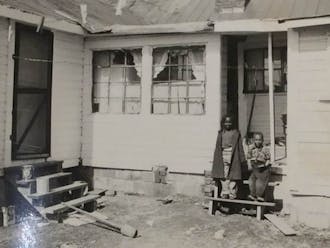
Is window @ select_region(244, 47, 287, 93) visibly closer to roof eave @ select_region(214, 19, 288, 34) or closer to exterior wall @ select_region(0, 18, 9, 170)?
roof eave @ select_region(214, 19, 288, 34)

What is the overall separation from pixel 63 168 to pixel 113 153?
1.25 meters

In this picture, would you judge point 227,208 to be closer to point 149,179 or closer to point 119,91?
point 149,179

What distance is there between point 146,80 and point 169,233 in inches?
164

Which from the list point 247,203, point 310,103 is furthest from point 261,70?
point 247,203

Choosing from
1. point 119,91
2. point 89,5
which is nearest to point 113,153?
point 119,91

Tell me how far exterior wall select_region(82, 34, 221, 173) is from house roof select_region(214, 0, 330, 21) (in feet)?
2.59

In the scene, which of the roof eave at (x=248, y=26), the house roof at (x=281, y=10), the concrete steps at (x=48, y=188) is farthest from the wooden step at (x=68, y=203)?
the house roof at (x=281, y=10)

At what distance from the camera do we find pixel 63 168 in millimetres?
11109

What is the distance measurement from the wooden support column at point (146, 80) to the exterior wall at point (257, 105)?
2.36 metres

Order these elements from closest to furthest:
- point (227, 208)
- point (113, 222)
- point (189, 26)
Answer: point (113, 222), point (227, 208), point (189, 26)

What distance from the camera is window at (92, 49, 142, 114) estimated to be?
11344 millimetres

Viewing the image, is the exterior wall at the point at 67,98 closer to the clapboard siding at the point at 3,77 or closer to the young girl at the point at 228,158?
the clapboard siding at the point at 3,77

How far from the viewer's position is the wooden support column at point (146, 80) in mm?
11086

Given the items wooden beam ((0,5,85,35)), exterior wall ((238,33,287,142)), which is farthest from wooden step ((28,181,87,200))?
exterior wall ((238,33,287,142))
